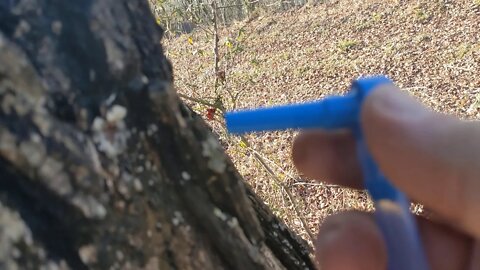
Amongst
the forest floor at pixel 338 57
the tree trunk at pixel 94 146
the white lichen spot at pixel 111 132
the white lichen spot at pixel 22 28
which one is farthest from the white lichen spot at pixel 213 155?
the forest floor at pixel 338 57

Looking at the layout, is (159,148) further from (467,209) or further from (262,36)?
(262,36)

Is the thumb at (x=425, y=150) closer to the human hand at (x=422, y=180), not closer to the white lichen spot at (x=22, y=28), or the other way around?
the human hand at (x=422, y=180)

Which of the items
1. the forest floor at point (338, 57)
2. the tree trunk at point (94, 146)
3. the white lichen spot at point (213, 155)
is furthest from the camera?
the forest floor at point (338, 57)

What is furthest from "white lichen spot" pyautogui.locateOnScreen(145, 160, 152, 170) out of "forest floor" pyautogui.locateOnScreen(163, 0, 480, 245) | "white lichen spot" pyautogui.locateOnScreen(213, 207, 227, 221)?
"forest floor" pyautogui.locateOnScreen(163, 0, 480, 245)

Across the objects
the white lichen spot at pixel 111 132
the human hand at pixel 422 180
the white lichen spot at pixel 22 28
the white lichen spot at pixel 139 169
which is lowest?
the human hand at pixel 422 180

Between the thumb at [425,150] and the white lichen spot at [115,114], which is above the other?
the white lichen spot at [115,114]

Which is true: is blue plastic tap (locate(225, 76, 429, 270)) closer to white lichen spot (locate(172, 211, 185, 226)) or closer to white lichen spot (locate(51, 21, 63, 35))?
white lichen spot (locate(172, 211, 185, 226))

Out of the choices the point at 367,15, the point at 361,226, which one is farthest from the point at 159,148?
the point at 367,15
